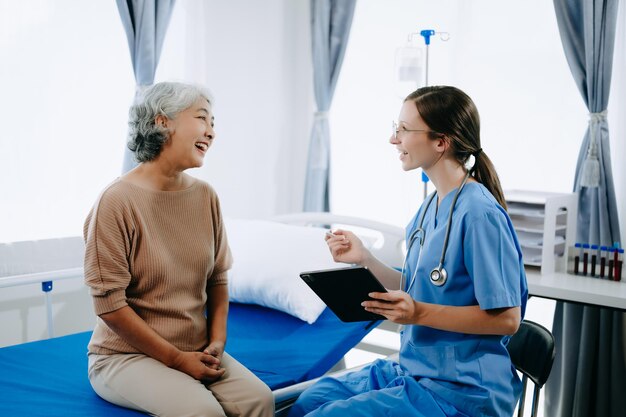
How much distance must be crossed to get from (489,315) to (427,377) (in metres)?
0.22

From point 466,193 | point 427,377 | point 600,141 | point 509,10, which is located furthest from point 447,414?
point 509,10

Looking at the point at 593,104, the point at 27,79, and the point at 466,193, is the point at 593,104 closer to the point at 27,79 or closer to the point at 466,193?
the point at 466,193

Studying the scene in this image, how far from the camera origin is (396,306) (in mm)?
1485

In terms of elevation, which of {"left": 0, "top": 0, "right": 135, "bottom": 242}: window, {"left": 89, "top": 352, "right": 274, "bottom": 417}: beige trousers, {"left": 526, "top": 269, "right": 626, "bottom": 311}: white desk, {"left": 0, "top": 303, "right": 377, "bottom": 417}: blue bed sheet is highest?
{"left": 0, "top": 0, "right": 135, "bottom": 242}: window

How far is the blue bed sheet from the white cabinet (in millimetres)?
797

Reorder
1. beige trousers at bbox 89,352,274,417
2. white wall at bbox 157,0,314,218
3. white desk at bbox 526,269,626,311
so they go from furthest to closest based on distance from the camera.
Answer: white wall at bbox 157,0,314,218
white desk at bbox 526,269,626,311
beige trousers at bbox 89,352,274,417

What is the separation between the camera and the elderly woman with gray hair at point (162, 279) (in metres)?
1.63

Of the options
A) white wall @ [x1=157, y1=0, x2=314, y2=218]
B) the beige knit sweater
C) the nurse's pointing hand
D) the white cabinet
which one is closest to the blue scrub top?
the nurse's pointing hand

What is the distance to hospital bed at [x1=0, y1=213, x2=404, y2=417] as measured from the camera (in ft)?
5.62

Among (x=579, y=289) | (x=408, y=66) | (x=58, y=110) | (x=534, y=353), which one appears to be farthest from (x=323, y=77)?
(x=534, y=353)

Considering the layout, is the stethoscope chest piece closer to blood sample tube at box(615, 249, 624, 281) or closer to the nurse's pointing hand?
the nurse's pointing hand

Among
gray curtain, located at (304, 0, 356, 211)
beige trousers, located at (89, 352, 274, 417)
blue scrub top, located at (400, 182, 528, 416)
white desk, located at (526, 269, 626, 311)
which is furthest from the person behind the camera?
gray curtain, located at (304, 0, 356, 211)

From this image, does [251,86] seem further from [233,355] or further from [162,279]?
[162,279]

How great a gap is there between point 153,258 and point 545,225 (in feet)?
A: 5.11
